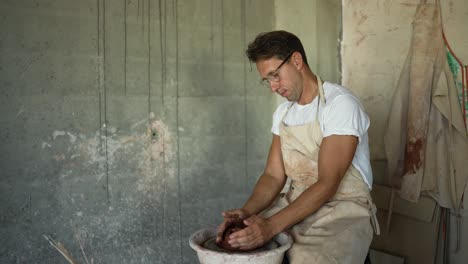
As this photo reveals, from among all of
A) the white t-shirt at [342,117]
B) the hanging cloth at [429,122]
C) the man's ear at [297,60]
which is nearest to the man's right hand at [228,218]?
the white t-shirt at [342,117]

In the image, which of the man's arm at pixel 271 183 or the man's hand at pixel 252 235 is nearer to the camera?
the man's hand at pixel 252 235

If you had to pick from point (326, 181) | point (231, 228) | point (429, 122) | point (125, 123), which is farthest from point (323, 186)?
point (125, 123)

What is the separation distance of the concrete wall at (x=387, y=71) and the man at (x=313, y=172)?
1.09 metres

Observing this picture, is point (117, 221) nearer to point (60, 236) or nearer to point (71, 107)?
point (60, 236)

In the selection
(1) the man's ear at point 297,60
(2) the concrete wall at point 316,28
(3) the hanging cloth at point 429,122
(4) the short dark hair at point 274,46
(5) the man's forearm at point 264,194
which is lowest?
(5) the man's forearm at point 264,194

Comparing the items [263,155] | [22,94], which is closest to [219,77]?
[263,155]

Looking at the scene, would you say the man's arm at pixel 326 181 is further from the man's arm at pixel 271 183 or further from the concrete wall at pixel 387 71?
the concrete wall at pixel 387 71

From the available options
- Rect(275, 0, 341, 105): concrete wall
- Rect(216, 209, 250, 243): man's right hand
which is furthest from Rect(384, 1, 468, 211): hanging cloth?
Rect(216, 209, 250, 243): man's right hand

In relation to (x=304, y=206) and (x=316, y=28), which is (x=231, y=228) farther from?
(x=316, y=28)

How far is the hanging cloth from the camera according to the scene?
272 centimetres

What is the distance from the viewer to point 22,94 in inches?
102

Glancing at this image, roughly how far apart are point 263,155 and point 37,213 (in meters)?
1.63

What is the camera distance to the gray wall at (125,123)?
2.62 m

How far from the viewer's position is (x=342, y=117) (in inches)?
76.7
